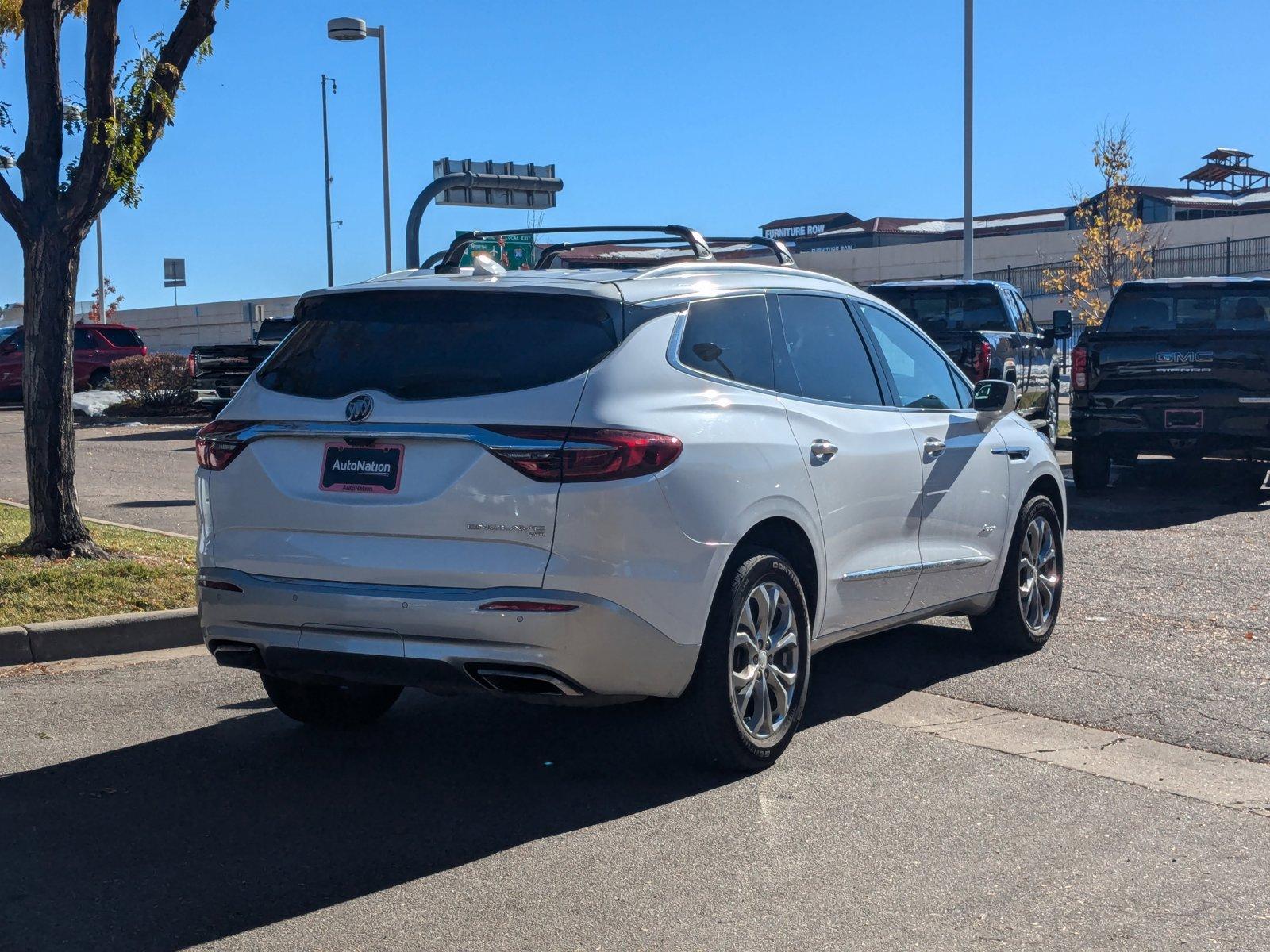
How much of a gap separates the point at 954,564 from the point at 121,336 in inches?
1192

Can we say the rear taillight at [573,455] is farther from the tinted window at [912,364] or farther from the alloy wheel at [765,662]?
the tinted window at [912,364]

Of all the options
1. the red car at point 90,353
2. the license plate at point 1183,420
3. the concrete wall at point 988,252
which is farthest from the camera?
the concrete wall at point 988,252

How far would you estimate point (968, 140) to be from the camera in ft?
83.9

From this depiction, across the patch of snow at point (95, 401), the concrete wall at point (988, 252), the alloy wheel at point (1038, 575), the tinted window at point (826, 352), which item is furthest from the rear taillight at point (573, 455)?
the concrete wall at point (988, 252)

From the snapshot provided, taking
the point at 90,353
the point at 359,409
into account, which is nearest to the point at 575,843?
the point at 359,409

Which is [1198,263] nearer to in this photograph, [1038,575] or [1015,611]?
[1038,575]

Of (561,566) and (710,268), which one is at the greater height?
(710,268)

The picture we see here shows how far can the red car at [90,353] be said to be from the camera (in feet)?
104

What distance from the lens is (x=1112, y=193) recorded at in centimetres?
3150

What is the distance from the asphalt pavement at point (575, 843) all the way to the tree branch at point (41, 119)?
13.8 feet

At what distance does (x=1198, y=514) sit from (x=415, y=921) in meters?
10.6

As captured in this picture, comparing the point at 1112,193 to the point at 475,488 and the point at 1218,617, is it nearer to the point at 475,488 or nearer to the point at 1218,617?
the point at 1218,617

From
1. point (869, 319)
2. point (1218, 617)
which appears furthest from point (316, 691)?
point (1218, 617)

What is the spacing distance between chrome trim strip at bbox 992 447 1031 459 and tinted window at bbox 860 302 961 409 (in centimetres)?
31
